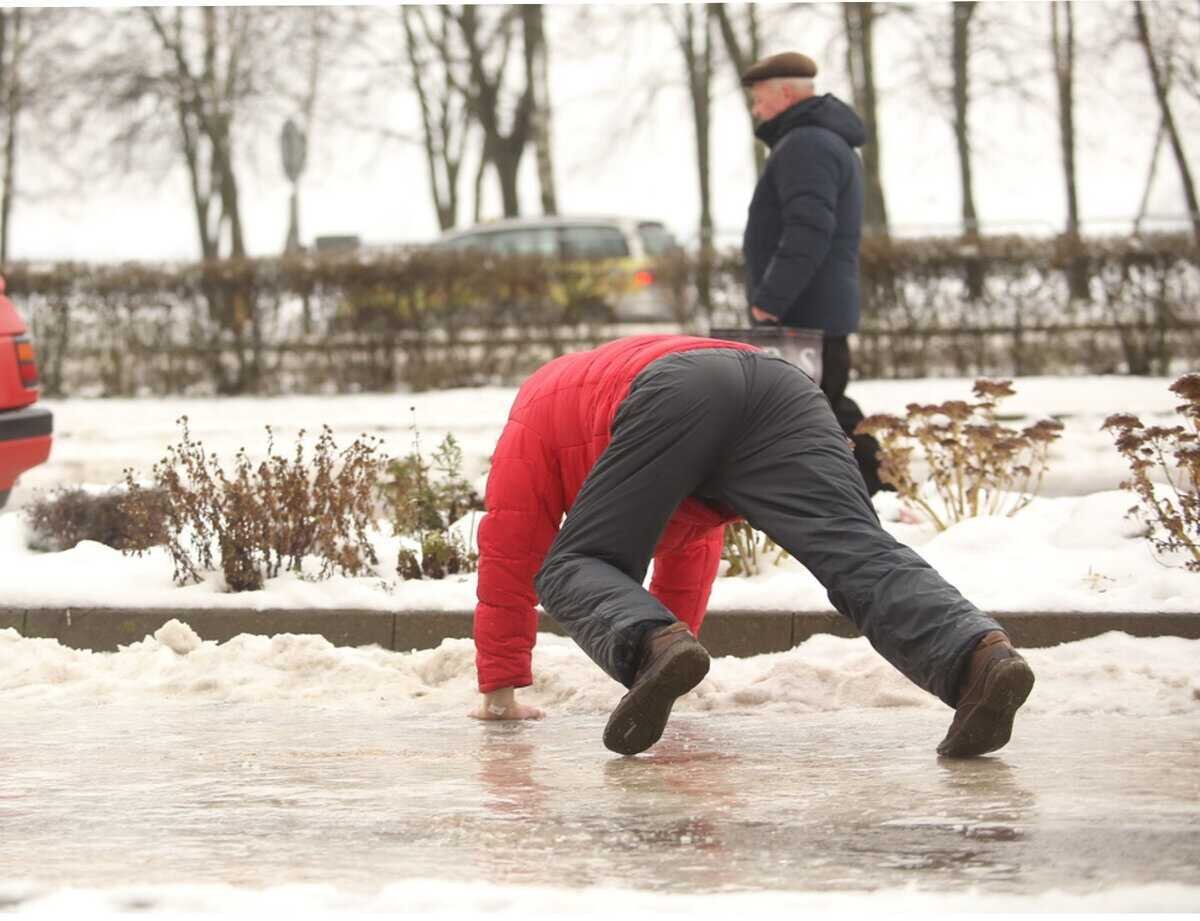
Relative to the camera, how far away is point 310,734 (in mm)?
5691

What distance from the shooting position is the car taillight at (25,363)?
32.1 feet

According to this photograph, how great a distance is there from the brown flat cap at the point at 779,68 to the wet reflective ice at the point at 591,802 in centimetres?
366

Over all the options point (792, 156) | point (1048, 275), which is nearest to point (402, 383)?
point (1048, 275)

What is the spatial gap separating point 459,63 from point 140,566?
2775 centimetres

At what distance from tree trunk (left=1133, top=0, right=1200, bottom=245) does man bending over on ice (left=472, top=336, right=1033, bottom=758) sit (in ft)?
59.3

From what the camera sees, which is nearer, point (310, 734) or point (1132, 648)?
point (310, 734)

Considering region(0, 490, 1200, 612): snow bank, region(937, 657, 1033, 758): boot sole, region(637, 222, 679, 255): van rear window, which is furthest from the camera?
region(637, 222, 679, 255): van rear window

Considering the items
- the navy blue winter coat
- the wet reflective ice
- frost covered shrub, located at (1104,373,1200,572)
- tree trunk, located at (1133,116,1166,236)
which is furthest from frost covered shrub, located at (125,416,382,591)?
tree trunk, located at (1133,116,1166,236)

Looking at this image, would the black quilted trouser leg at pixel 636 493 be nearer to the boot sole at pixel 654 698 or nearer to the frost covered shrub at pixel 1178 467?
the boot sole at pixel 654 698

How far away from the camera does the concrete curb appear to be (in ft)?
22.1

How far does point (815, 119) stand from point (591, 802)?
4845 mm

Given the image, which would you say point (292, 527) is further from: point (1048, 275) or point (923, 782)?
point (1048, 275)

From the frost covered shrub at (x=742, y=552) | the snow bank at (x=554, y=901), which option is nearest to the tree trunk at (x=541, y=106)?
the frost covered shrub at (x=742, y=552)

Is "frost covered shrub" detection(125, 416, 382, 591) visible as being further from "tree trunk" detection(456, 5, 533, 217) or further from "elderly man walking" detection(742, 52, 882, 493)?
"tree trunk" detection(456, 5, 533, 217)
